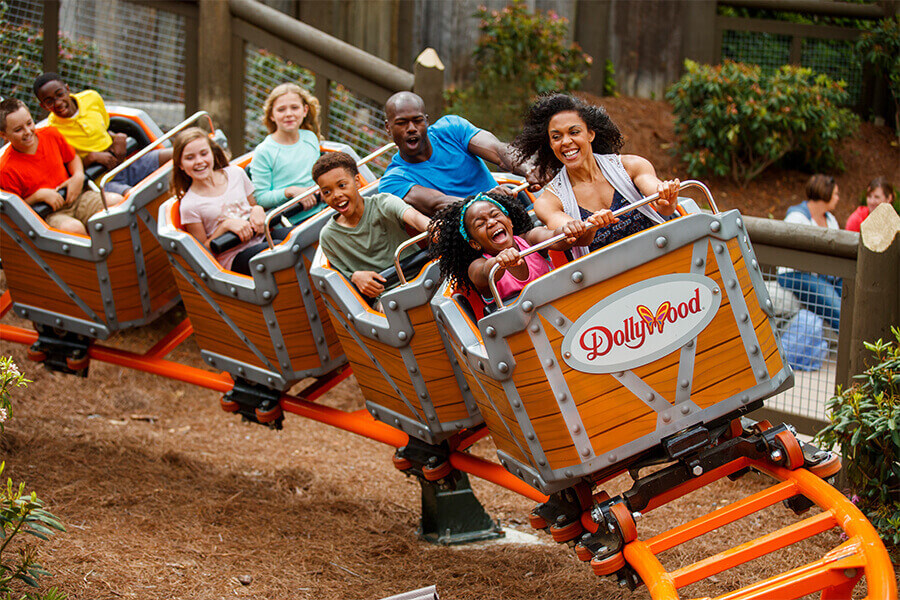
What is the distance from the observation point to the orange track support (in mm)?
2422

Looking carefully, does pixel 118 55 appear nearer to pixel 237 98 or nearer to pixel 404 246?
pixel 237 98

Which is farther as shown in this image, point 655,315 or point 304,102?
point 304,102

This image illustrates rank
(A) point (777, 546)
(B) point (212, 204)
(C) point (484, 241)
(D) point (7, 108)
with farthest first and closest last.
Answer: (D) point (7, 108), (B) point (212, 204), (C) point (484, 241), (A) point (777, 546)

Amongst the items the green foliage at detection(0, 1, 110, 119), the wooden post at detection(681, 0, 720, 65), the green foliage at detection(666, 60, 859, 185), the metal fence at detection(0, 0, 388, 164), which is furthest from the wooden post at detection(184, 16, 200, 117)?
the wooden post at detection(681, 0, 720, 65)

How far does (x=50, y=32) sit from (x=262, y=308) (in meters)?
3.54

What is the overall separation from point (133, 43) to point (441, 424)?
171 inches

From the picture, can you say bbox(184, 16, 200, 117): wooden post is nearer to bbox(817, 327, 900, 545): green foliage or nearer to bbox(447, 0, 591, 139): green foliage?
bbox(447, 0, 591, 139): green foliage

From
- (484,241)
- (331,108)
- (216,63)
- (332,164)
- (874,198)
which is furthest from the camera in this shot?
(216,63)

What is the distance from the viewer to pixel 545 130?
10.2 feet

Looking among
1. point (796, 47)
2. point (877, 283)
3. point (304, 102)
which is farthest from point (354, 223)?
point (796, 47)

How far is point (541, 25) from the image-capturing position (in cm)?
790

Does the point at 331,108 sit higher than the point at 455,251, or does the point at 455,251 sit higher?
the point at 455,251

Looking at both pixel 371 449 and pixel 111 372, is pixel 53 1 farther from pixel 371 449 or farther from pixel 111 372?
pixel 371 449

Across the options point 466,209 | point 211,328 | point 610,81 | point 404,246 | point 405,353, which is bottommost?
point 211,328
